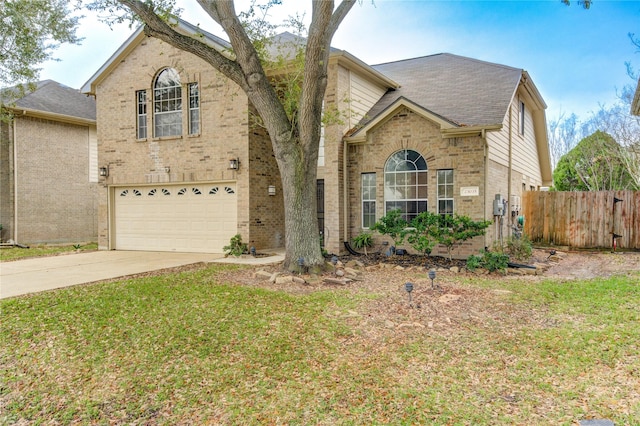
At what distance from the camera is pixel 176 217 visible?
1337 cm

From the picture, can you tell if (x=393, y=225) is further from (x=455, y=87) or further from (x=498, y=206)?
(x=455, y=87)

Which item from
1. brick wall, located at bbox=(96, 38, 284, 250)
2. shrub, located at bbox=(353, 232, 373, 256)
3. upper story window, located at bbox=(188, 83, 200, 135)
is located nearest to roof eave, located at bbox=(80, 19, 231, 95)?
brick wall, located at bbox=(96, 38, 284, 250)

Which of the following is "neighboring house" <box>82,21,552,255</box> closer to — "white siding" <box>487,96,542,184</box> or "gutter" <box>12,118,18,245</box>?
"white siding" <box>487,96,542,184</box>

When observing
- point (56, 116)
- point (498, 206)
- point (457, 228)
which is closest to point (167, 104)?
point (56, 116)

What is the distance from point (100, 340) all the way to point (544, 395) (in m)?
4.57

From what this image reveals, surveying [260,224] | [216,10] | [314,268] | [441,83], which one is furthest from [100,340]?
[441,83]

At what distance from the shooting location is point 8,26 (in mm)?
12719

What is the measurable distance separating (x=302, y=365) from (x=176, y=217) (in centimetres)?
1027

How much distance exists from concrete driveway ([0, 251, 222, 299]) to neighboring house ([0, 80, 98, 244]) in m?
4.53

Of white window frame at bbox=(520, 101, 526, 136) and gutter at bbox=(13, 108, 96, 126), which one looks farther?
gutter at bbox=(13, 108, 96, 126)

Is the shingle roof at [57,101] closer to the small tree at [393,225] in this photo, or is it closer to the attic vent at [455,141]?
the small tree at [393,225]

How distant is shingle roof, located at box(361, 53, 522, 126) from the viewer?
11.2 metres

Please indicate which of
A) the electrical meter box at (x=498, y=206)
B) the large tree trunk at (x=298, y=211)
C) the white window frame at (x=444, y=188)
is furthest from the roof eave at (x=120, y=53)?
the electrical meter box at (x=498, y=206)

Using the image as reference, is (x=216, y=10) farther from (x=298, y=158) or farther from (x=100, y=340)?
(x=100, y=340)
